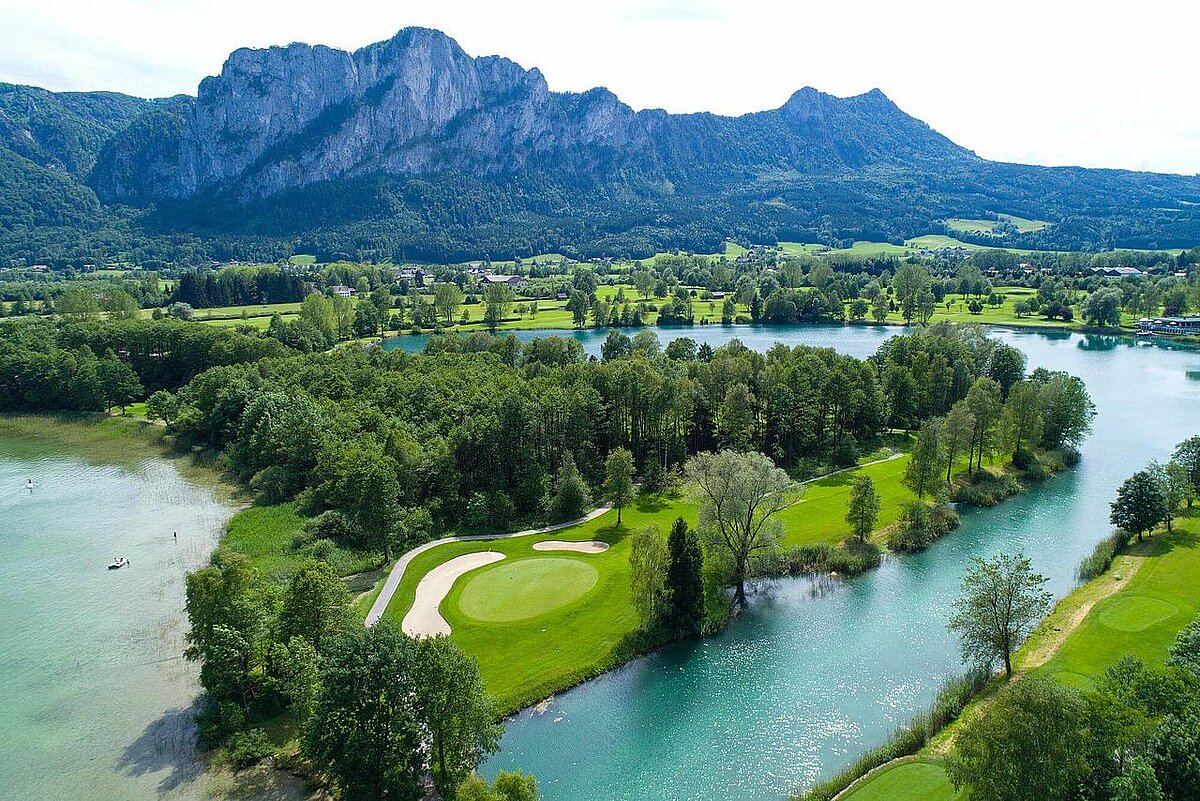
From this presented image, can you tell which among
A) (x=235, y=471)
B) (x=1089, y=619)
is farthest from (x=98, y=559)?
(x=1089, y=619)

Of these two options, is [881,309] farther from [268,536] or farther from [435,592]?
[268,536]

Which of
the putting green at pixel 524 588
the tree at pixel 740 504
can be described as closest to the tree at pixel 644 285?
the tree at pixel 740 504

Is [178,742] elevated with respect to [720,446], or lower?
lower

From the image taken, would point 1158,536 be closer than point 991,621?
No

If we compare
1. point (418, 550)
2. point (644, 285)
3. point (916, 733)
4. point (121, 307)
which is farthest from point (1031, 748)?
point (644, 285)

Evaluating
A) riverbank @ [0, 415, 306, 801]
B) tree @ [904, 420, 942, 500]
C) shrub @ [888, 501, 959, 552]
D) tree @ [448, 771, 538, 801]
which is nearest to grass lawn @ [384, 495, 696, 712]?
tree @ [448, 771, 538, 801]

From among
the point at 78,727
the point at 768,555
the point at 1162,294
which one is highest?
the point at 1162,294

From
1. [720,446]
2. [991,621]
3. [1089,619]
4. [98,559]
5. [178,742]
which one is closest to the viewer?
[178,742]

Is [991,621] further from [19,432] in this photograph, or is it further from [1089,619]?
[19,432]

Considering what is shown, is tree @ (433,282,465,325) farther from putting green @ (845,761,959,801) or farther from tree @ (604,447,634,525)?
putting green @ (845,761,959,801)
